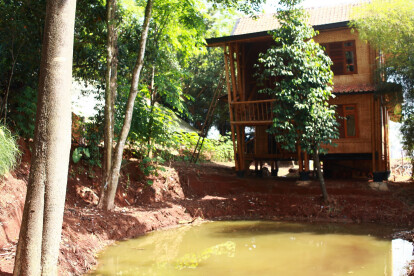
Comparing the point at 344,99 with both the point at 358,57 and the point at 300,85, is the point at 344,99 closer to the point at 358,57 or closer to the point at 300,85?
the point at 358,57

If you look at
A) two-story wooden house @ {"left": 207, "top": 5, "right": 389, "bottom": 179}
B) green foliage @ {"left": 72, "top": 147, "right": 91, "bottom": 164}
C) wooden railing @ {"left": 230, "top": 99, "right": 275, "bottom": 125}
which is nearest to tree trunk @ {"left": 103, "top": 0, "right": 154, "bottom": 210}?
green foliage @ {"left": 72, "top": 147, "right": 91, "bottom": 164}

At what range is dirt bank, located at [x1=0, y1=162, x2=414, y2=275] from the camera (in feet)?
25.4

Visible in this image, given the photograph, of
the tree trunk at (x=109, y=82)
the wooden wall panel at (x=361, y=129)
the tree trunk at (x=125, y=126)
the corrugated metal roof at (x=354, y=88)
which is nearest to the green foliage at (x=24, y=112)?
the tree trunk at (x=109, y=82)

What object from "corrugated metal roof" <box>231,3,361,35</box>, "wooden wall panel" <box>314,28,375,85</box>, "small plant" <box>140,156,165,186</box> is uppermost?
"corrugated metal roof" <box>231,3,361,35</box>

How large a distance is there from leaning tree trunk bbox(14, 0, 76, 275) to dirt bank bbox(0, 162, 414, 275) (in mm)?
1979

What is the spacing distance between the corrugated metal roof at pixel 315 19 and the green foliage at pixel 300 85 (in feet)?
11.6

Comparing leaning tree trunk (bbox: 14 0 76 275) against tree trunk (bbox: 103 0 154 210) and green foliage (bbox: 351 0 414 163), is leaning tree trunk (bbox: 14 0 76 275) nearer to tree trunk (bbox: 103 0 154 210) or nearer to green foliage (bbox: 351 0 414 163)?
Answer: tree trunk (bbox: 103 0 154 210)

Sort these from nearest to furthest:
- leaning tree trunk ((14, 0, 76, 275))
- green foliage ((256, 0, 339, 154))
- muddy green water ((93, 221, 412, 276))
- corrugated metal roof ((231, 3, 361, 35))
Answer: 1. leaning tree trunk ((14, 0, 76, 275))
2. muddy green water ((93, 221, 412, 276))
3. green foliage ((256, 0, 339, 154))
4. corrugated metal roof ((231, 3, 361, 35))

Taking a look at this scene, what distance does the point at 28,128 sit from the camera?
9984 millimetres

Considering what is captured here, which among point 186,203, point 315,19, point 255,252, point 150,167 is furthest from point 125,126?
point 315,19

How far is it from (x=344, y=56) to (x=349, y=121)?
266 centimetres

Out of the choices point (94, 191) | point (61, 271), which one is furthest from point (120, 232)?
point (61, 271)

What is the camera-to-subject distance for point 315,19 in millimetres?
17047

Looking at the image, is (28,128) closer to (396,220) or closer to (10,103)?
(10,103)
